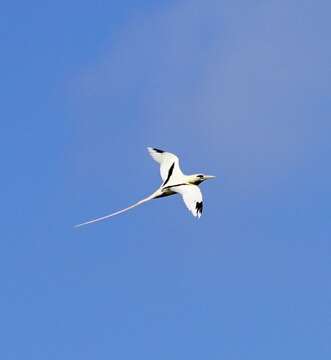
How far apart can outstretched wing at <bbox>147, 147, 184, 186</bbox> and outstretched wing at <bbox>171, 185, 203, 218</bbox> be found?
2.43m

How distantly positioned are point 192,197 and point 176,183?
4.11 metres

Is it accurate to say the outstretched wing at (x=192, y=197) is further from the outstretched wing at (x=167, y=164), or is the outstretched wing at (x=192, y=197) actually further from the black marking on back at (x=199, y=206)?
the outstretched wing at (x=167, y=164)

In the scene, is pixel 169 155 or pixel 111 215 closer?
pixel 111 215

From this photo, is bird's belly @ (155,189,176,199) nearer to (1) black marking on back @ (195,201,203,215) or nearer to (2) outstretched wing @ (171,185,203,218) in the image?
(2) outstretched wing @ (171,185,203,218)

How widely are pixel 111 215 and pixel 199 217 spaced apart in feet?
16.3

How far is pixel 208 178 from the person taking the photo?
117688 mm

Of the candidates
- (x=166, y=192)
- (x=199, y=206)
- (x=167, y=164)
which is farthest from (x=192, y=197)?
(x=167, y=164)

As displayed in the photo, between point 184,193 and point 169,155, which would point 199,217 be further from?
point 169,155

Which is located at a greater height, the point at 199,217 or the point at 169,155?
the point at 169,155

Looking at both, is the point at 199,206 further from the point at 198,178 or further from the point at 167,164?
the point at 167,164

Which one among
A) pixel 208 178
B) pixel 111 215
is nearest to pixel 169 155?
pixel 208 178

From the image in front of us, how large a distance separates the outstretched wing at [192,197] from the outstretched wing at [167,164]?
2.43m

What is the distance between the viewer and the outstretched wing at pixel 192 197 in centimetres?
11081

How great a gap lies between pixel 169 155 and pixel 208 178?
435 centimetres
